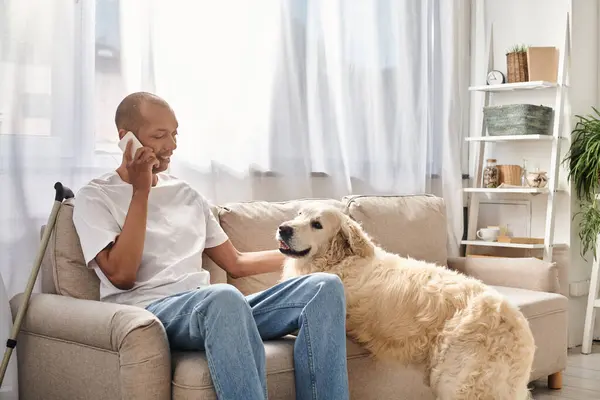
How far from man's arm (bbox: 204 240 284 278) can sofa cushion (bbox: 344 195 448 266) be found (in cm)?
82

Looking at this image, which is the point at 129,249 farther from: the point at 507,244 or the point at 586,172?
the point at 586,172

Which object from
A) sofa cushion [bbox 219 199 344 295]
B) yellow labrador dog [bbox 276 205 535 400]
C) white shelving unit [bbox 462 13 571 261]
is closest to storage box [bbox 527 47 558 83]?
white shelving unit [bbox 462 13 571 261]

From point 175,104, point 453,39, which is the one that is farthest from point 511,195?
point 175,104

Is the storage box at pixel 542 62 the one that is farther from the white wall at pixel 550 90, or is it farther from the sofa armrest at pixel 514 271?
the sofa armrest at pixel 514 271

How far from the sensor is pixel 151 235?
2.39 m

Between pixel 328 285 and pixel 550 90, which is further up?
pixel 550 90

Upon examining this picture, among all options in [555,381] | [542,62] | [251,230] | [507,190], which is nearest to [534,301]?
[555,381]

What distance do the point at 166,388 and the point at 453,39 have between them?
10.7ft

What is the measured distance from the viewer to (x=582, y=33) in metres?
4.68

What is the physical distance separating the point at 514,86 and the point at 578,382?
173cm

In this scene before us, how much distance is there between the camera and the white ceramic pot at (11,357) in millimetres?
2521

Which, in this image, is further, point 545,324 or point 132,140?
point 545,324

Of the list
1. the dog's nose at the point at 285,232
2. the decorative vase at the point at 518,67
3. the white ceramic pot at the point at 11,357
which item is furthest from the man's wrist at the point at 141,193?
the decorative vase at the point at 518,67

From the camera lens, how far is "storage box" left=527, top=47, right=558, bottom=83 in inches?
177
